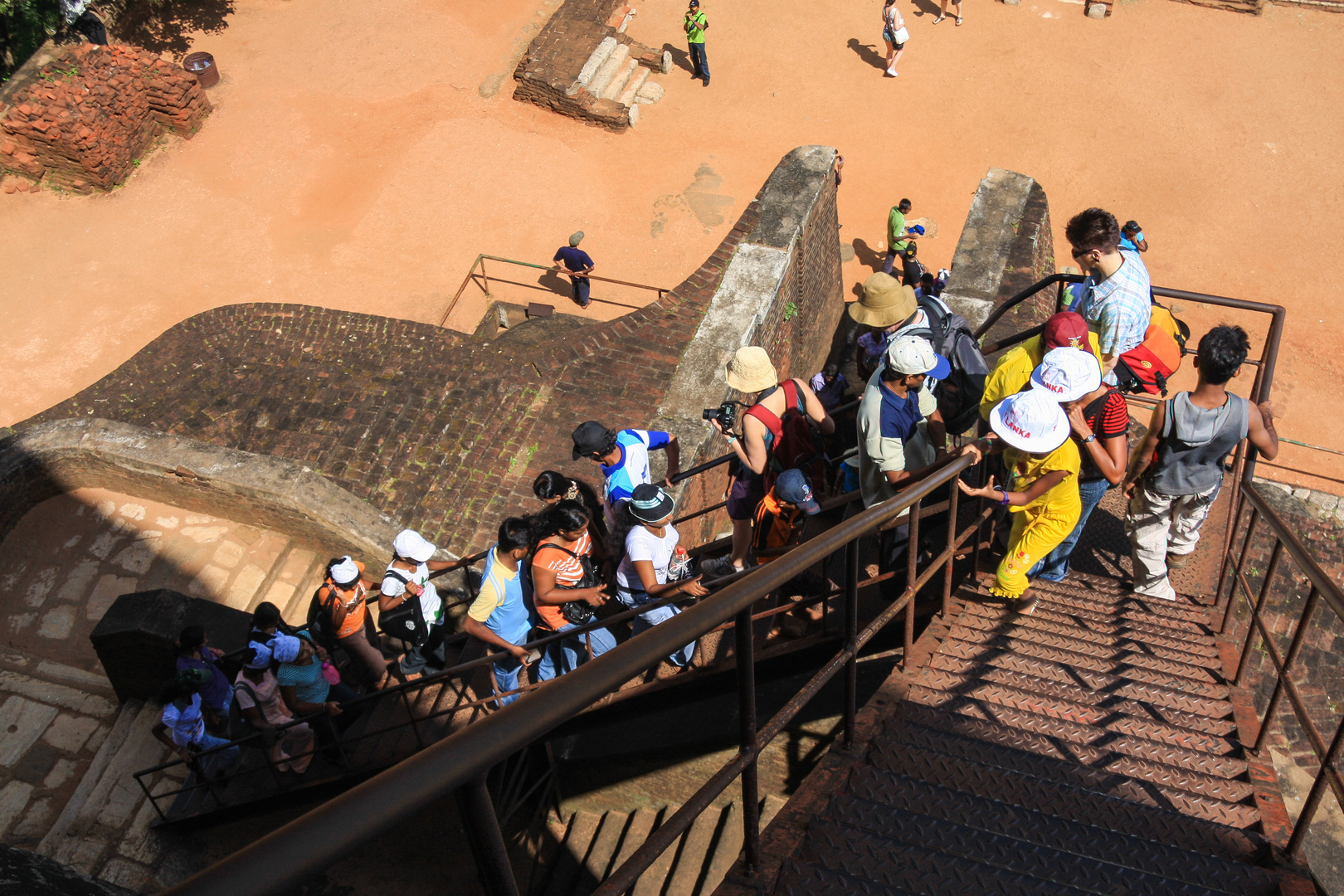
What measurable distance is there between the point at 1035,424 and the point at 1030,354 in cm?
88

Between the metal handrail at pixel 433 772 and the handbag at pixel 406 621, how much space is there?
15.2 feet

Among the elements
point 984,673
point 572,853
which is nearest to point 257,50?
point 572,853

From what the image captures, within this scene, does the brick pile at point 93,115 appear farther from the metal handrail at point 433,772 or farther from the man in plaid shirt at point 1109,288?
the metal handrail at point 433,772

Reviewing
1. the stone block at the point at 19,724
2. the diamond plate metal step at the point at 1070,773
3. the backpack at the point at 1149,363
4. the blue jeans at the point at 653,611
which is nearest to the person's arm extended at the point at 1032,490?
the diamond plate metal step at the point at 1070,773

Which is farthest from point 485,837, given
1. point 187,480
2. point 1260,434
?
point 187,480

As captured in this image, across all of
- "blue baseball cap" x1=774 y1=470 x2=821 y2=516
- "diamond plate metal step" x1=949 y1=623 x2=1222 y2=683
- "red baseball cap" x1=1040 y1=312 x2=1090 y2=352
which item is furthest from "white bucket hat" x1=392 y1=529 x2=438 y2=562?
"red baseball cap" x1=1040 y1=312 x2=1090 y2=352

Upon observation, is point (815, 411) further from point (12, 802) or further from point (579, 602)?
point (12, 802)

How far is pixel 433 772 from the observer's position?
1.36m

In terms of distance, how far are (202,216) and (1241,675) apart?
15.6 metres

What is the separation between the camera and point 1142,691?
405 cm

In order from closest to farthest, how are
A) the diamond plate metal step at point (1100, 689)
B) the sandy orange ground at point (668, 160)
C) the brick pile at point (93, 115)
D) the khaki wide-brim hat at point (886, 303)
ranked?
the diamond plate metal step at point (1100, 689) < the khaki wide-brim hat at point (886, 303) < the sandy orange ground at point (668, 160) < the brick pile at point (93, 115)

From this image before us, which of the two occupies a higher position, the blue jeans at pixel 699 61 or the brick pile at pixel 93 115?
the blue jeans at pixel 699 61

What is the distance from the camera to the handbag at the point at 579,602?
17.4ft

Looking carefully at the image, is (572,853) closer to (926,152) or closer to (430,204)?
(430,204)
